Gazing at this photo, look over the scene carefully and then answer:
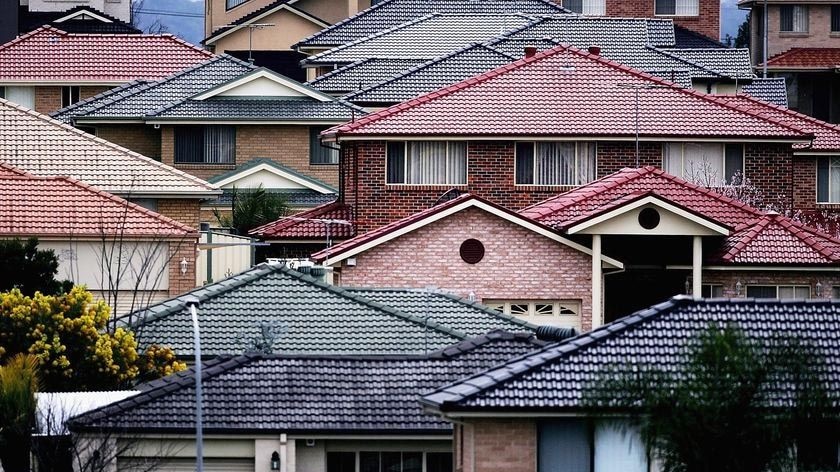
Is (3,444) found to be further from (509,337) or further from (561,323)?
(561,323)

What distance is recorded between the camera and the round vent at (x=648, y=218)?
47.5 m

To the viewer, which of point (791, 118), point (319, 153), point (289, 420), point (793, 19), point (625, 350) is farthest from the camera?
point (793, 19)

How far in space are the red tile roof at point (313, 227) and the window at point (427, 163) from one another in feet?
5.40

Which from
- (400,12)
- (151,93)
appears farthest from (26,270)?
(400,12)

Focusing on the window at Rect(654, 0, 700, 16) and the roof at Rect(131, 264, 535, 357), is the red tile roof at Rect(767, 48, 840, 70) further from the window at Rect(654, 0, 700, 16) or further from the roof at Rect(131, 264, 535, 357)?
the roof at Rect(131, 264, 535, 357)

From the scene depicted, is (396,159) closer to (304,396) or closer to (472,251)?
(472,251)

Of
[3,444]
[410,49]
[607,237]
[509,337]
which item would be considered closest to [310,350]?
[509,337]

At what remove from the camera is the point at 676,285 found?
4900 cm

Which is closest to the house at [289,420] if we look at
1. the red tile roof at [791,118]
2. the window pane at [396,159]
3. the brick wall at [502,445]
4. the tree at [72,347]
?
the brick wall at [502,445]

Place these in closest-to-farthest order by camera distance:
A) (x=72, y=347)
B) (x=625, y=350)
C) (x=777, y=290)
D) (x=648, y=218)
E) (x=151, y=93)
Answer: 1. (x=625, y=350)
2. (x=72, y=347)
3. (x=648, y=218)
4. (x=777, y=290)
5. (x=151, y=93)

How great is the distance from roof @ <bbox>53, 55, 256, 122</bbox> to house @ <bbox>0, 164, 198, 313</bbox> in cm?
1687

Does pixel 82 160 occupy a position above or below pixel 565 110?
below

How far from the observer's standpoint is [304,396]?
31984 millimetres

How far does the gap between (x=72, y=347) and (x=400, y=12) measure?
156 feet
